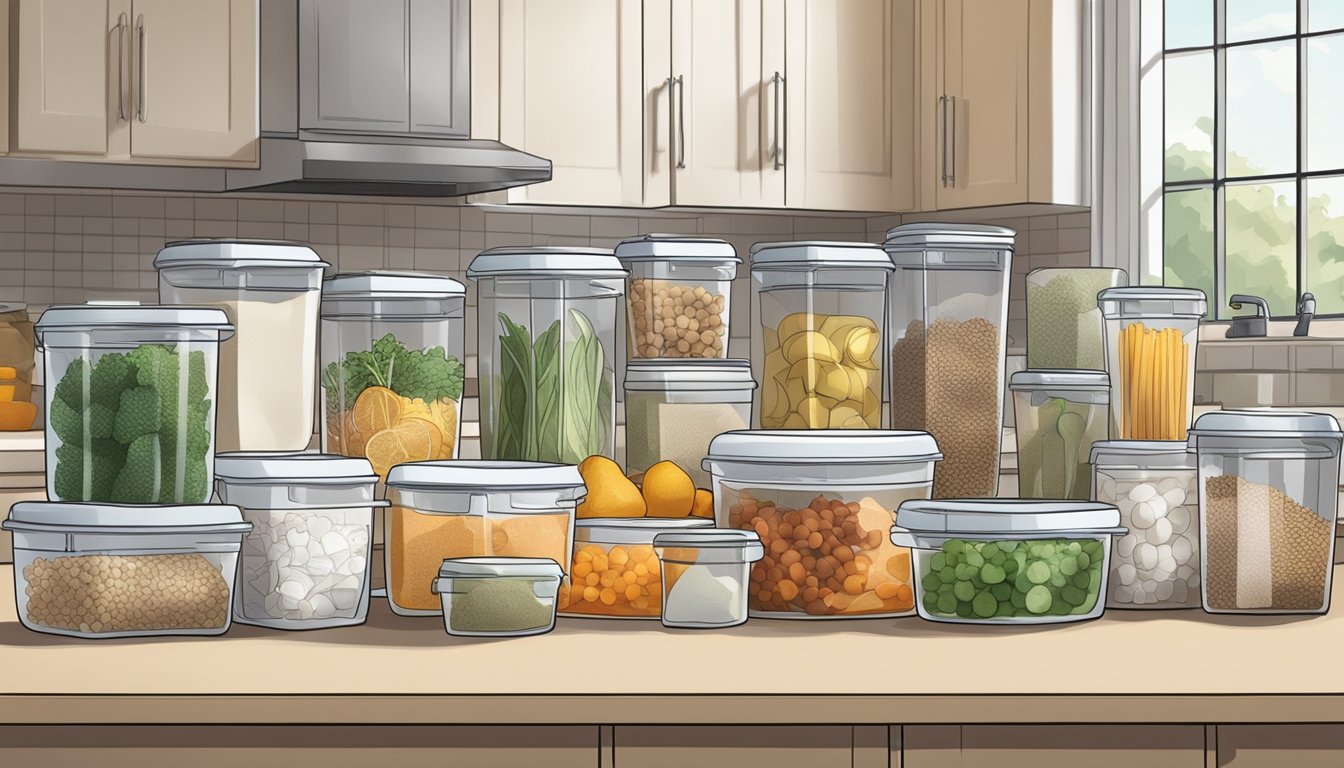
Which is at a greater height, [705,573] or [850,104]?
[850,104]

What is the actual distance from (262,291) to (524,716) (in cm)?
60

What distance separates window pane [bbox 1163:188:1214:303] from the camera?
12.3 feet

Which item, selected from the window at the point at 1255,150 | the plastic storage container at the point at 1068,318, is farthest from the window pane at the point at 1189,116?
the plastic storage container at the point at 1068,318

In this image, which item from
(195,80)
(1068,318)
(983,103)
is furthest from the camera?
(983,103)

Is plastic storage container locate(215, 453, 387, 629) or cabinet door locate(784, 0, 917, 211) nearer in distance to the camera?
plastic storage container locate(215, 453, 387, 629)

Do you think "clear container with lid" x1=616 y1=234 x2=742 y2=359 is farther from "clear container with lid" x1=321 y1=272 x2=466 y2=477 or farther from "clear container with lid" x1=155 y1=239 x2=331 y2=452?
"clear container with lid" x1=155 y1=239 x2=331 y2=452

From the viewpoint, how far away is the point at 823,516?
112cm

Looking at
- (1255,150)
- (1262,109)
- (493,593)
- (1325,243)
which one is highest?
(1262,109)

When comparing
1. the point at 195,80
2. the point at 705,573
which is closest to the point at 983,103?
the point at 195,80

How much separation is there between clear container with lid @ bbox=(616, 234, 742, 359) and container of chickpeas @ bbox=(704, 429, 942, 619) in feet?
0.77

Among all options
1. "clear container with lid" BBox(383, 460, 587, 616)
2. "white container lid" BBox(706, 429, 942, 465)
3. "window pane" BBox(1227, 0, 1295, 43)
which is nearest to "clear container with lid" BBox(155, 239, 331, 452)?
"clear container with lid" BBox(383, 460, 587, 616)

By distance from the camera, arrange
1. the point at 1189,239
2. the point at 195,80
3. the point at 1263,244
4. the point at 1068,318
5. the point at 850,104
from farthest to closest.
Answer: the point at 850,104 → the point at 1189,239 → the point at 1263,244 → the point at 195,80 → the point at 1068,318

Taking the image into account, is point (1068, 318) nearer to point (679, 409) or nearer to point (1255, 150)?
point (679, 409)

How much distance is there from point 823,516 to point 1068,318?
1.40 ft
